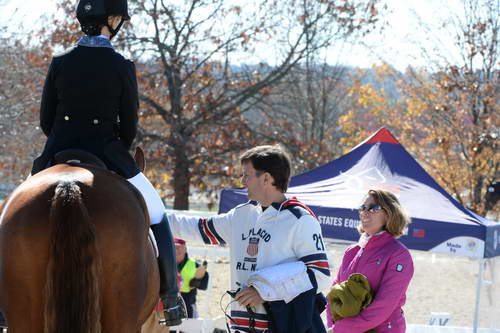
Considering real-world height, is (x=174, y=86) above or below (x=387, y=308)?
above

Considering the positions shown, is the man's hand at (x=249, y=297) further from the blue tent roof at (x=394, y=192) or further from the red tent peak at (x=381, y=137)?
the red tent peak at (x=381, y=137)

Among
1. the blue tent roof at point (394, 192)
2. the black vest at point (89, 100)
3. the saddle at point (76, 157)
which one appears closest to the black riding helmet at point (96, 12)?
the black vest at point (89, 100)

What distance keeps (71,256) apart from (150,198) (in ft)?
2.88

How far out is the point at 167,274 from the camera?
4.10 meters

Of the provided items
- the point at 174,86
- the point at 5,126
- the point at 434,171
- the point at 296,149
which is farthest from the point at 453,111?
the point at 5,126

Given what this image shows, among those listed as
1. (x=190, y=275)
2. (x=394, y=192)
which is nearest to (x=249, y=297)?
(x=394, y=192)

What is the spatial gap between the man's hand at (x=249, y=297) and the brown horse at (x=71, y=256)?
0.61 m

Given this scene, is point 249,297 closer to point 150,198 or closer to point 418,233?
point 150,198

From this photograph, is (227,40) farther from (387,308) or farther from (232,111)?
(387,308)

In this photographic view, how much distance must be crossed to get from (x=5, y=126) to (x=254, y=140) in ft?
17.2

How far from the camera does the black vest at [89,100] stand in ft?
13.1

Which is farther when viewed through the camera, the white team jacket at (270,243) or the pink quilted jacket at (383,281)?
the pink quilted jacket at (383,281)

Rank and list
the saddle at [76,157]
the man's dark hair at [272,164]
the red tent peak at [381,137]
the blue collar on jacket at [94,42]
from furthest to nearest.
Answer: the red tent peak at [381,137] → the man's dark hair at [272,164] → the blue collar on jacket at [94,42] → the saddle at [76,157]

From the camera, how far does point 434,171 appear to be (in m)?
16.1
